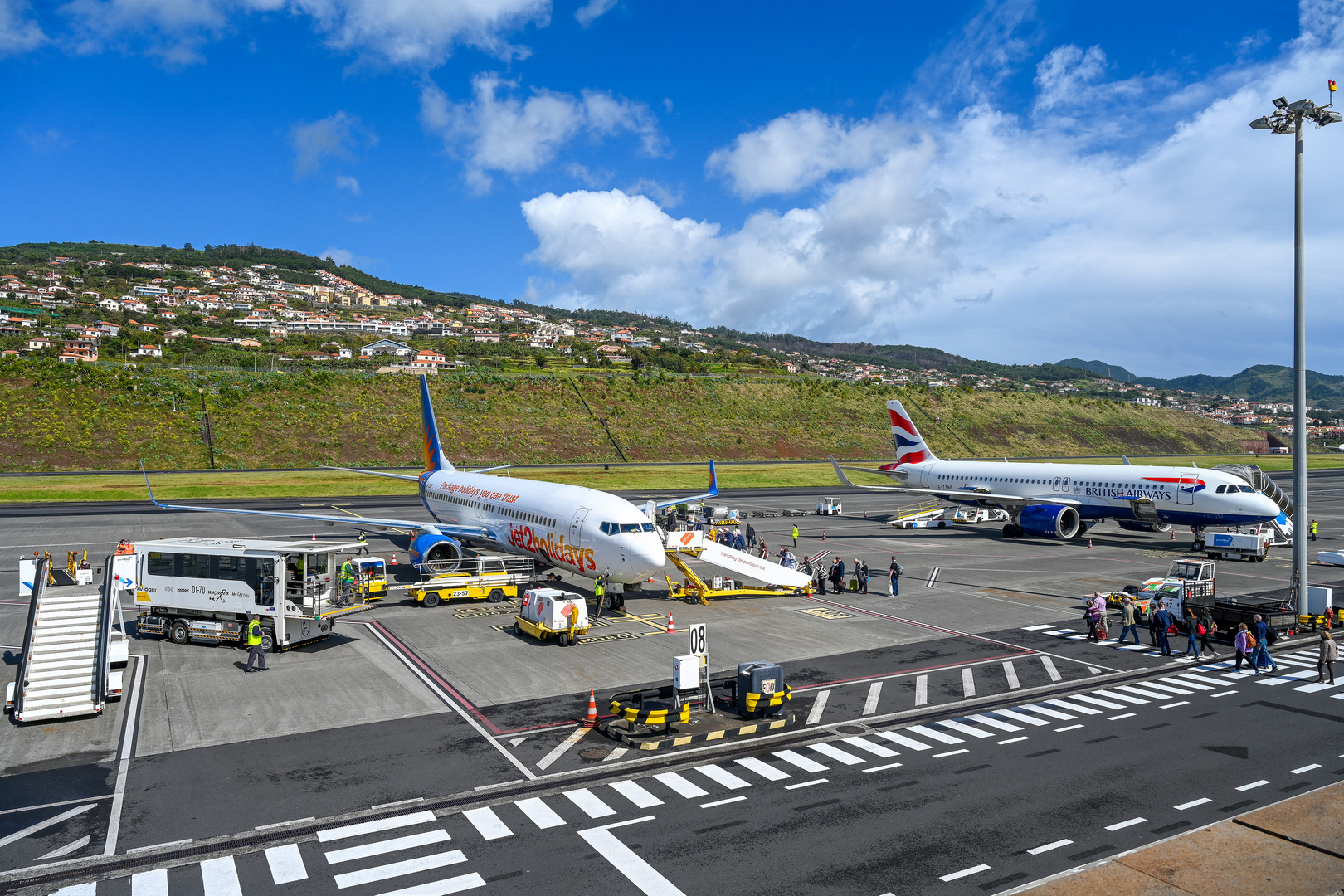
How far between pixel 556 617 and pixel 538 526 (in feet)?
31.9

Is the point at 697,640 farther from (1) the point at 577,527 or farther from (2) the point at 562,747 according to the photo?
(1) the point at 577,527

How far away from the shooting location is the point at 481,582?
117 ft

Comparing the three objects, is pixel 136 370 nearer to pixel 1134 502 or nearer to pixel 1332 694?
pixel 1134 502

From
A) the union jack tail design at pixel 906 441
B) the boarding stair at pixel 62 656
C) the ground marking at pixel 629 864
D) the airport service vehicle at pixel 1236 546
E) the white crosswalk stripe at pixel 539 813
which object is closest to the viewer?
the ground marking at pixel 629 864

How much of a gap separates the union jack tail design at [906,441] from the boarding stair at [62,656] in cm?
6327

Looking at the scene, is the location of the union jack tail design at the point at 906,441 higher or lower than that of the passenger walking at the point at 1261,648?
higher

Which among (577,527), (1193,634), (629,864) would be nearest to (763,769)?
(629,864)

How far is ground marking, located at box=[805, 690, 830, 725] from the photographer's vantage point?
67.9 feet

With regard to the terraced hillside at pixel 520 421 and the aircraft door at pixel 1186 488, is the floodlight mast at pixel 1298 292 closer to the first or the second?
the aircraft door at pixel 1186 488

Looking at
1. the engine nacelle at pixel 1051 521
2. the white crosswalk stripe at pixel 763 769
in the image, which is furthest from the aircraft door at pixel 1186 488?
the white crosswalk stripe at pixel 763 769

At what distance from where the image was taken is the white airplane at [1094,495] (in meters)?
51.8

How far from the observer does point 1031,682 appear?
79.4 feet

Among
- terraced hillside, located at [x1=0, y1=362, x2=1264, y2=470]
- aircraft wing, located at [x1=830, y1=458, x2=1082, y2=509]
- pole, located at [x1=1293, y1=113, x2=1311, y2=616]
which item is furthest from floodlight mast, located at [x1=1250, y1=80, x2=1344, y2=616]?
terraced hillside, located at [x1=0, y1=362, x2=1264, y2=470]

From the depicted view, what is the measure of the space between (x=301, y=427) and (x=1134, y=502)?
106 metres
